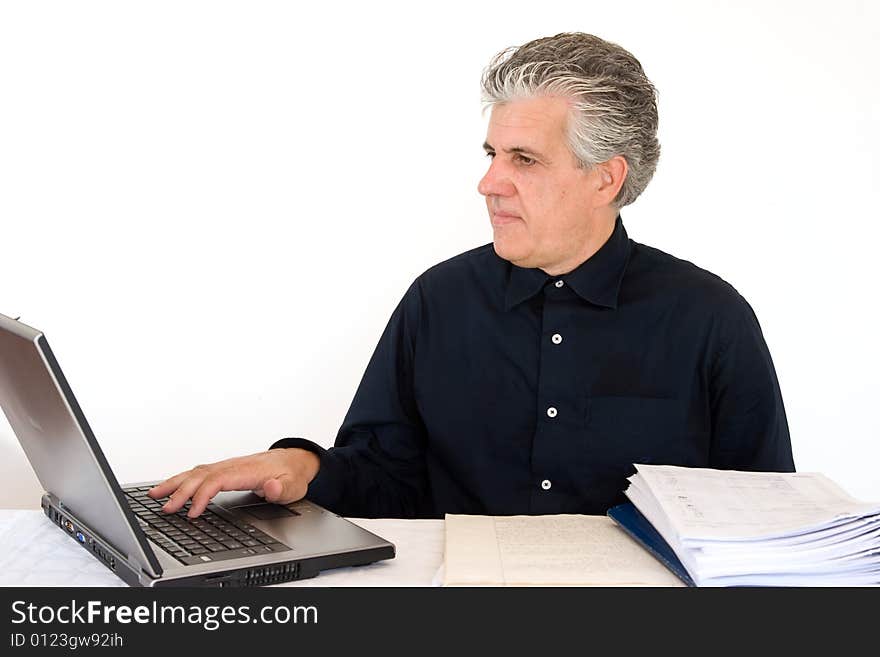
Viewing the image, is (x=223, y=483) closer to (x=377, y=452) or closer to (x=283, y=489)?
(x=283, y=489)

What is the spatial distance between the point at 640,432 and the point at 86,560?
99 cm

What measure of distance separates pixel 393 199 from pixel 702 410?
4.00 feet

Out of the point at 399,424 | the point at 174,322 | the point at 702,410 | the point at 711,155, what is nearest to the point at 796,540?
the point at 702,410

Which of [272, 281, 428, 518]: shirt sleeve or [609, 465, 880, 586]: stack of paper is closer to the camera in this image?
[609, 465, 880, 586]: stack of paper

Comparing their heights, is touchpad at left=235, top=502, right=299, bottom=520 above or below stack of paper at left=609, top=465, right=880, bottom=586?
below

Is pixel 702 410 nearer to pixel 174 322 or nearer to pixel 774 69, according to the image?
pixel 774 69

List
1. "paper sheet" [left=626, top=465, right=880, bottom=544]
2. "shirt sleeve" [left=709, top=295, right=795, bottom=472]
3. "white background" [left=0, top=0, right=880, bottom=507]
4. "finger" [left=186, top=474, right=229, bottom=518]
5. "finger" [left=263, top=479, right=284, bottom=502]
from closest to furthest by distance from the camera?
"paper sheet" [left=626, top=465, right=880, bottom=544] → "finger" [left=186, top=474, right=229, bottom=518] → "finger" [left=263, top=479, right=284, bottom=502] → "shirt sleeve" [left=709, top=295, right=795, bottom=472] → "white background" [left=0, top=0, right=880, bottom=507]

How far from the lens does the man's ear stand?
6.44 feet

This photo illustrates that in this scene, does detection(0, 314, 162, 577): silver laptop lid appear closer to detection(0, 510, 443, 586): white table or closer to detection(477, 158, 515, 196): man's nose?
detection(0, 510, 443, 586): white table

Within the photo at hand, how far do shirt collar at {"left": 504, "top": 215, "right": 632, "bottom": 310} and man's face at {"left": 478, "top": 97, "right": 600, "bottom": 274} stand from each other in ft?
0.17

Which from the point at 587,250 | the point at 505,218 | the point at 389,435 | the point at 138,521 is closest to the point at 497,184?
the point at 505,218

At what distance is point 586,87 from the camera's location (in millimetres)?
1894
